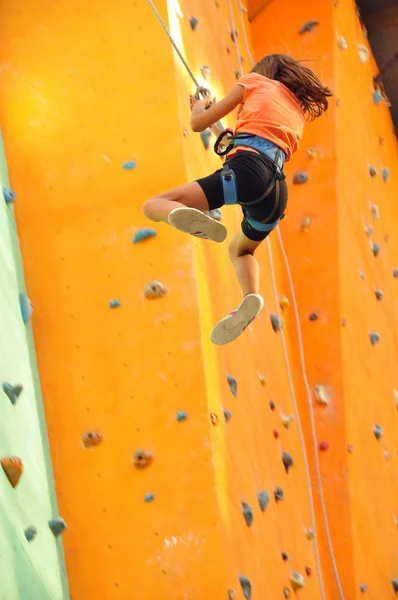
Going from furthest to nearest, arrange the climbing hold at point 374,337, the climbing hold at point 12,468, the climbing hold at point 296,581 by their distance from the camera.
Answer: the climbing hold at point 374,337
the climbing hold at point 296,581
the climbing hold at point 12,468

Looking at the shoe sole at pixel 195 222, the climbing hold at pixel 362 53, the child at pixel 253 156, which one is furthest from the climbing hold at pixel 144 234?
the climbing hold at pixel 362 53

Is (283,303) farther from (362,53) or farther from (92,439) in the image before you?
(362,53)

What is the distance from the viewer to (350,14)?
4797mm

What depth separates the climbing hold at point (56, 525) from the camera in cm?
298

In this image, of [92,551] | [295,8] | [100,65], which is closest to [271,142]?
[100,65]

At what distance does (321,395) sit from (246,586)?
1.12 metres

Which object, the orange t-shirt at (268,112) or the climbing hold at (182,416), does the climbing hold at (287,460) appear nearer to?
the climbing hold at (182,416)

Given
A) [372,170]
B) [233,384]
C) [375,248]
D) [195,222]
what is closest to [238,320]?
[195,222]

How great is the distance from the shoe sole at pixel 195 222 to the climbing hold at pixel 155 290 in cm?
52

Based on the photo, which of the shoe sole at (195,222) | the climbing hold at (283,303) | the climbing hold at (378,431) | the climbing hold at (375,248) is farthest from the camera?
the climbing hold at (375,248)

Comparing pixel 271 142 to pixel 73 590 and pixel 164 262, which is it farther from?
pixel 73 590

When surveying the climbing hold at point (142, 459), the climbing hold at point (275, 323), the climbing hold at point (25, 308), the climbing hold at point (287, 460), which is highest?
the climbing hold at point (25, 308)

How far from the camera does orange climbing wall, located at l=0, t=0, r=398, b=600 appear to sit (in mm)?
2938

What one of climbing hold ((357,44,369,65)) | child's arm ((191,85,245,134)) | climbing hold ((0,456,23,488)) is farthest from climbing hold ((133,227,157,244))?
climbing hold ((357,44,369,65))
